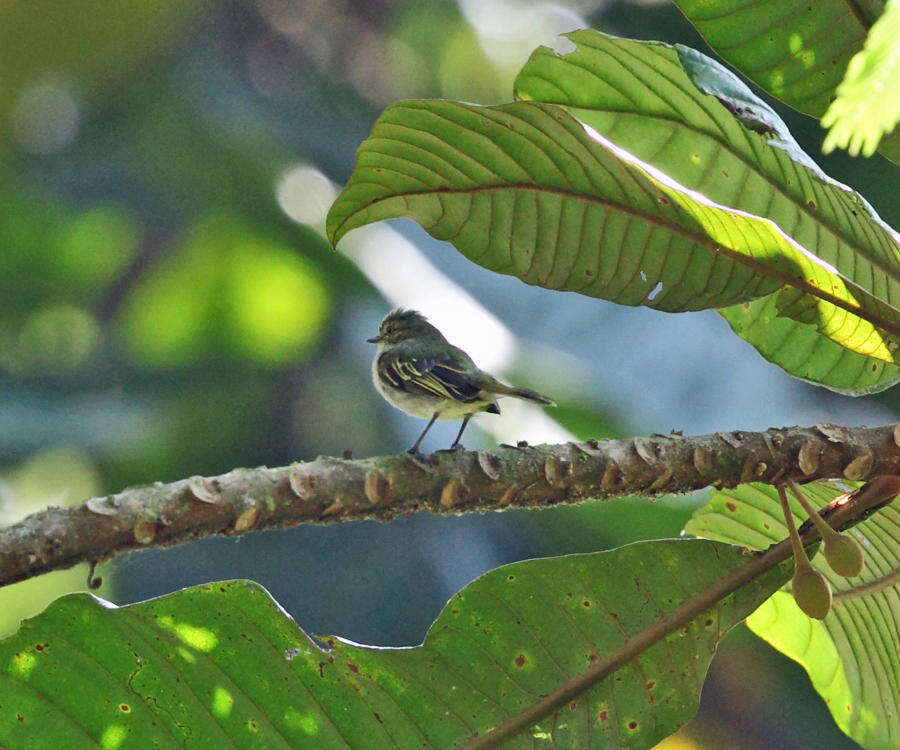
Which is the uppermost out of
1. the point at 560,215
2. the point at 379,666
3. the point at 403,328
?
the point at 560,215

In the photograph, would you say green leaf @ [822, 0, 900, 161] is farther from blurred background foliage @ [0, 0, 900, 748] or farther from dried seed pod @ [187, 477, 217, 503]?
blurred background foliage @ [0, 0, 900, 748]

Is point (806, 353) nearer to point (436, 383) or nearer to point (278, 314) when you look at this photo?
point (436, 383)

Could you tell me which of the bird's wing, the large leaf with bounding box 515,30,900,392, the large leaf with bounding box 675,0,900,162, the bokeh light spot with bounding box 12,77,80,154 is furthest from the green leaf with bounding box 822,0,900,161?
the bokeh light spot with bounding box 12,77,80,154

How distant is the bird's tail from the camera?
1930mm

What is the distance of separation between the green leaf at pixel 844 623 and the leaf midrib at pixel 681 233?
0.27 metres

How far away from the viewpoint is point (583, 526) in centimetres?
351

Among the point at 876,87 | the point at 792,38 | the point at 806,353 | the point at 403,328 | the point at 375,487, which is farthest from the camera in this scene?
the point at 403,328

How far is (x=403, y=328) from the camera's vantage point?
2.64m

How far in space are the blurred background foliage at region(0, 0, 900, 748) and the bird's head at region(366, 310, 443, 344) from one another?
688 mm

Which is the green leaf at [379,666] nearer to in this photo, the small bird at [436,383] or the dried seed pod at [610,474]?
the dried seed pod at [610,474]

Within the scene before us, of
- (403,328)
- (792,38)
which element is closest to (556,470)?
(792,38)

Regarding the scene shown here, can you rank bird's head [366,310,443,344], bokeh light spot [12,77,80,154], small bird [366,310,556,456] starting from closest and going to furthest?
small bird [366,310,556,456] → bird's head [366,310,443,344] → bokeh light spot [12,77,80,154]

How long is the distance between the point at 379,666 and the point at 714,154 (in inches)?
32.6

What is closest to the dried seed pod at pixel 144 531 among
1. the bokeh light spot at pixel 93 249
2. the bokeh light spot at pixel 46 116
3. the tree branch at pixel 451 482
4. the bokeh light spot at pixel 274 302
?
the tree branch at pixel 451 482
